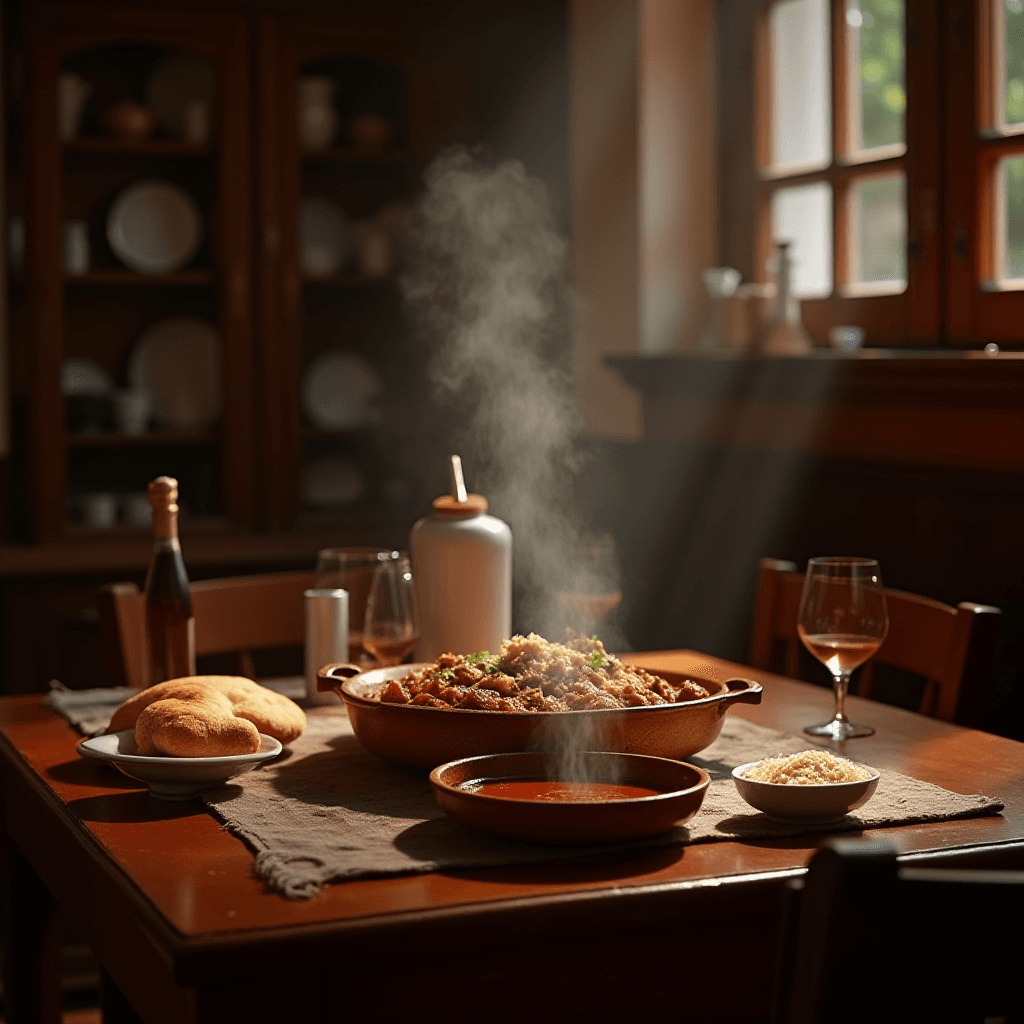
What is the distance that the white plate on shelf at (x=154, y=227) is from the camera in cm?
392

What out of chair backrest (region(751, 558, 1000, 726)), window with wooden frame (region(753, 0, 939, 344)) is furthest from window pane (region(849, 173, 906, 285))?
chair backrest (region(751, 558, 1000, 726))

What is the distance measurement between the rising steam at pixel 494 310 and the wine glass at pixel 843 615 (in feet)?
5.44

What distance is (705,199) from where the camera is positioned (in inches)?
135

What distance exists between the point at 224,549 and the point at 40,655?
Result: 508 mm

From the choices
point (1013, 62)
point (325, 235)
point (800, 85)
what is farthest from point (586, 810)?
point (325, 235)

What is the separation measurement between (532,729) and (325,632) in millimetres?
548

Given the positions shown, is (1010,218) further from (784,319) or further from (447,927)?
(447,927)

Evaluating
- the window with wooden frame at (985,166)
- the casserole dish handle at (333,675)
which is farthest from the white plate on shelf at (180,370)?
the casserole dish handle at (333,675)

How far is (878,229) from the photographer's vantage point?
2.96 metres

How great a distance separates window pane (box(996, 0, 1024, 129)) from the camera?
2.56 metres

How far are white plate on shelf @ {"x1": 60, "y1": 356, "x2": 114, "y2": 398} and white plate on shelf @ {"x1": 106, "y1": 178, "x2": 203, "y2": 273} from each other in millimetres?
287

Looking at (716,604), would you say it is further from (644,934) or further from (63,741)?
(644,934)

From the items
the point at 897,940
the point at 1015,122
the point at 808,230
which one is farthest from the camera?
the point at 808,230

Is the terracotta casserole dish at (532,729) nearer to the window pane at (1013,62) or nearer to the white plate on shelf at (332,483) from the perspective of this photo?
the window pane at (1013,62)
